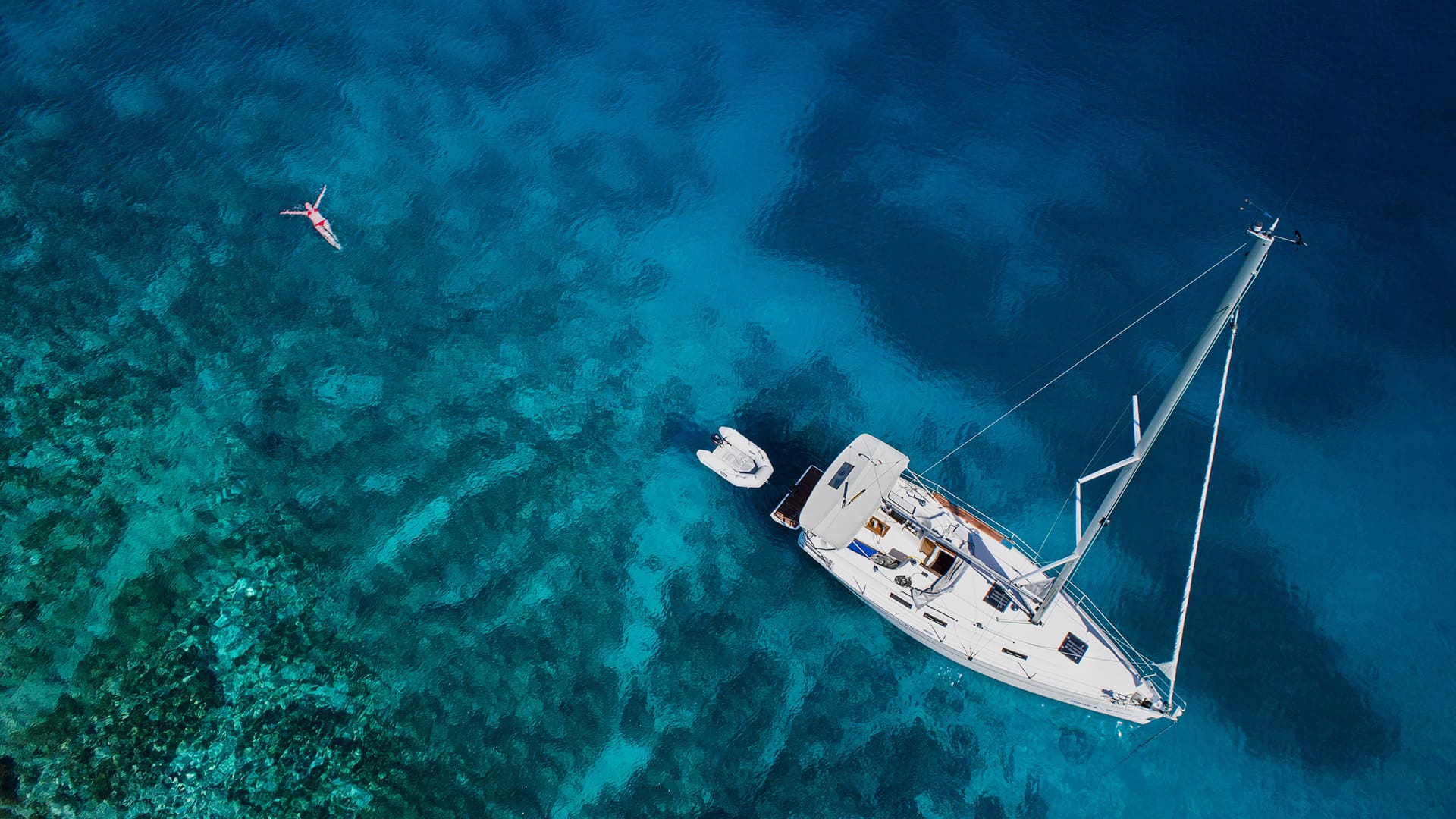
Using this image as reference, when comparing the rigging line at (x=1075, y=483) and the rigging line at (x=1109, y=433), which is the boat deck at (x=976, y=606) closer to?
the rigging line at (x=1075, y=483)

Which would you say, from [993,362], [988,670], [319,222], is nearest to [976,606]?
[988,670]

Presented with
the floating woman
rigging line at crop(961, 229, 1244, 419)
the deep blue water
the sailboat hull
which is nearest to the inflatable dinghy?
the deep blue water

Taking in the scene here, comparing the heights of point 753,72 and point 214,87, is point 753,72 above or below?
above

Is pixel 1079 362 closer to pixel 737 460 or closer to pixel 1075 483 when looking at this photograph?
pixel 1075 483

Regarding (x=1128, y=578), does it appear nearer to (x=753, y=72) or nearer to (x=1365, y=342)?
(x=1365, y=342)

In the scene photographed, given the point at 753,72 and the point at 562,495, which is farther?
the point at 753,72

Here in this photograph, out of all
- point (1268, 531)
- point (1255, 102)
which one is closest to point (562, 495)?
point (1268, 531)

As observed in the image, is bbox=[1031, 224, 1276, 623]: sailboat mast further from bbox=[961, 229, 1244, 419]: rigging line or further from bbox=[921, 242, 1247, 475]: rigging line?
bbox=[961, 229, 1244, 419]: rigging line
